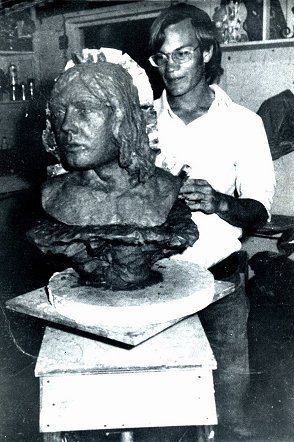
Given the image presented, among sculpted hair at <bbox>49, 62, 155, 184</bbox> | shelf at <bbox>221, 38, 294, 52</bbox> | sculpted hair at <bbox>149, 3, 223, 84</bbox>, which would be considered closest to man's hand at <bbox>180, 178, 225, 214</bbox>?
sculpted hair at <bbox>49, 62, 155, 184</bbox>

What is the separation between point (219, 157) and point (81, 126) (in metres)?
0.84

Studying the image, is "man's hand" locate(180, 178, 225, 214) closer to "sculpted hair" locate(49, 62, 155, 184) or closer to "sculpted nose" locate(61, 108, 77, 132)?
"sculpted hair" locate(49, 62, 155, 184)

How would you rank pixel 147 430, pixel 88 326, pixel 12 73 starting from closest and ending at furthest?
pixel 88 326 → pixel 147 430 → pixel 12 73

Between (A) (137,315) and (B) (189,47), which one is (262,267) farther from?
(A) (137,315)

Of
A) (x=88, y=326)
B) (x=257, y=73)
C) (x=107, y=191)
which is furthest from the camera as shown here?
(x=257, y=73)

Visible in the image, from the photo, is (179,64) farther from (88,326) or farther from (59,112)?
(88,326)

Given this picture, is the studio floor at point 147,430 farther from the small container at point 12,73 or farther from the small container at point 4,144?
the small container at point 12,73

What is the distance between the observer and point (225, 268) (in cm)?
228

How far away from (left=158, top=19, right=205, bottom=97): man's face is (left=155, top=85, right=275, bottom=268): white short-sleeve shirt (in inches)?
5.8

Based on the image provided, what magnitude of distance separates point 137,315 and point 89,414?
0.36 meters

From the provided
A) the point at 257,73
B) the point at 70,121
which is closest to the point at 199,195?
the point at 70,121

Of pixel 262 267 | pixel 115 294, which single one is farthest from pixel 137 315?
pixel 262 267

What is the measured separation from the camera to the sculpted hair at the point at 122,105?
61.8 inches

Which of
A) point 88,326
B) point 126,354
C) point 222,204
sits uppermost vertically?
point 222,204
